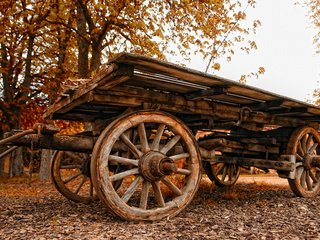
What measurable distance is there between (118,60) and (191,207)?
9.15ft

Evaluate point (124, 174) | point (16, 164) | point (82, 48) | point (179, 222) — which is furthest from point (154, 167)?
point (16, 164)

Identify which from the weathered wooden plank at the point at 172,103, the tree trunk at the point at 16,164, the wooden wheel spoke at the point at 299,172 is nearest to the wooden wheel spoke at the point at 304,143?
the wooden wheel spoke at the point at 299,172

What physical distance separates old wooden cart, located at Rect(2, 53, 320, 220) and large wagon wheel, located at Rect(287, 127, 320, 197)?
19mm

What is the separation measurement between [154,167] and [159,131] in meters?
0.52

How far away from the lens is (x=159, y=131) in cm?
465

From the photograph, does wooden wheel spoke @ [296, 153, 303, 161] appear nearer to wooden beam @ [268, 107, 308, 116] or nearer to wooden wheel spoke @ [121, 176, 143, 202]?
wooden beam @ [268, 107, 308, 116]

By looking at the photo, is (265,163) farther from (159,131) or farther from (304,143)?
(159,131)

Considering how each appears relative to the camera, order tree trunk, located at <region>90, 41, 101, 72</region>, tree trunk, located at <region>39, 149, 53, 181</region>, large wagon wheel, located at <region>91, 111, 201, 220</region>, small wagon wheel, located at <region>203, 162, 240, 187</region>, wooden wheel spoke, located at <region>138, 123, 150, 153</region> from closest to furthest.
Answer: large wagon wheel, located at <region>91, 111, 201, 220</region>, wooden wheel spoke, located at <region>138, 123, 150, 153</region>, small wagon wheel, located at <region>203, 162, 240, 187</region>, tree trunk, located at <region>90, 41, 101, 72</region>, tree trunk, located at <region>39, 149, 53, 181</region>

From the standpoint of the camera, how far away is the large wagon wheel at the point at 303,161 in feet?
21.5

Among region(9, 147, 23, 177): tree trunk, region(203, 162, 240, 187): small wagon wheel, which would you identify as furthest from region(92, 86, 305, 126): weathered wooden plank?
region(9, 147, 23, 177): tree trunk

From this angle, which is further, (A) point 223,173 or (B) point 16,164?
(B) point 16,164

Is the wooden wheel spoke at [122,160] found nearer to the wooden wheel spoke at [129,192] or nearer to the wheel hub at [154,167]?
the wheel hub at [154,167]

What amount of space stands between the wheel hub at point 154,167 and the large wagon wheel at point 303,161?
314 cm

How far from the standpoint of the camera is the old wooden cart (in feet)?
13.5
